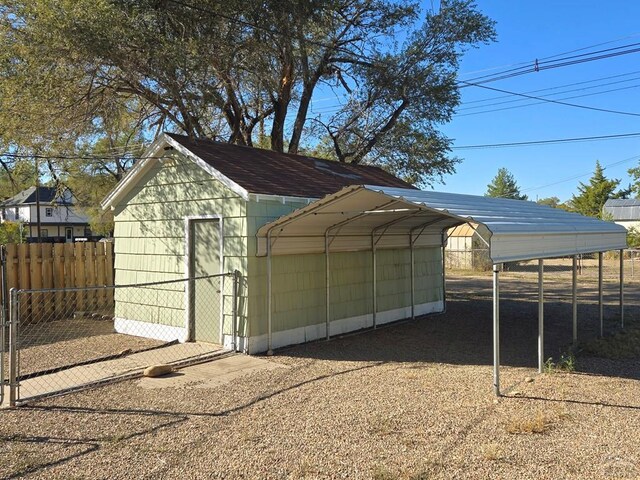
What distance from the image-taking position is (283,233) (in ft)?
29.2

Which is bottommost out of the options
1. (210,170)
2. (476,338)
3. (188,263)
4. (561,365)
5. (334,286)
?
(476,338)

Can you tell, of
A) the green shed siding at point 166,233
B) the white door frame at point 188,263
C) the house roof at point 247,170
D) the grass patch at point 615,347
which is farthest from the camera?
the white door frame at point 188,263

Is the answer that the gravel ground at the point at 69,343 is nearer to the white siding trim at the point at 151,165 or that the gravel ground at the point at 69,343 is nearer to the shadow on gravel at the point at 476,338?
the white siding trim at the point at 151,165

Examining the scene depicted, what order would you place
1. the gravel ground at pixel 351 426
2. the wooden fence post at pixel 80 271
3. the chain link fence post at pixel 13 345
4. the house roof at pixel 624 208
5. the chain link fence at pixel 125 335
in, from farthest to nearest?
the house roof at pixel 624 208 < the wooden fence post at pixel 80 271 < the chain link fence at pixel 125 335 < the chain link fence post at pixel 13 345 < the gravel ground at pixel 351 426

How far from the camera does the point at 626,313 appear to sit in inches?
541

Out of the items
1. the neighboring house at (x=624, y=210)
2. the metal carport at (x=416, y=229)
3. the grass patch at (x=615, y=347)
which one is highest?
the neighboring house at (x=624, y=210)

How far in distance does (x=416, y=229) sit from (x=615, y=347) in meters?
4.60

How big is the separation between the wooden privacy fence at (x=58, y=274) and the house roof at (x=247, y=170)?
2628 millimetres

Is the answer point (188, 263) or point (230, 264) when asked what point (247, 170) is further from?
point (188, 263)

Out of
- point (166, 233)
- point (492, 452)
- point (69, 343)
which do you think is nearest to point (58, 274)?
point (69, 343)

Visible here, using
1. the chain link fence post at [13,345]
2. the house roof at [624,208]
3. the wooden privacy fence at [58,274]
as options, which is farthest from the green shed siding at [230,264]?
the house roof at [624,208]

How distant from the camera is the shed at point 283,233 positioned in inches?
325

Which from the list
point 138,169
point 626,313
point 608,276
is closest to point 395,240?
point 138,169

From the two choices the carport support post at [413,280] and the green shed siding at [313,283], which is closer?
the green shed siding at [313,283]
